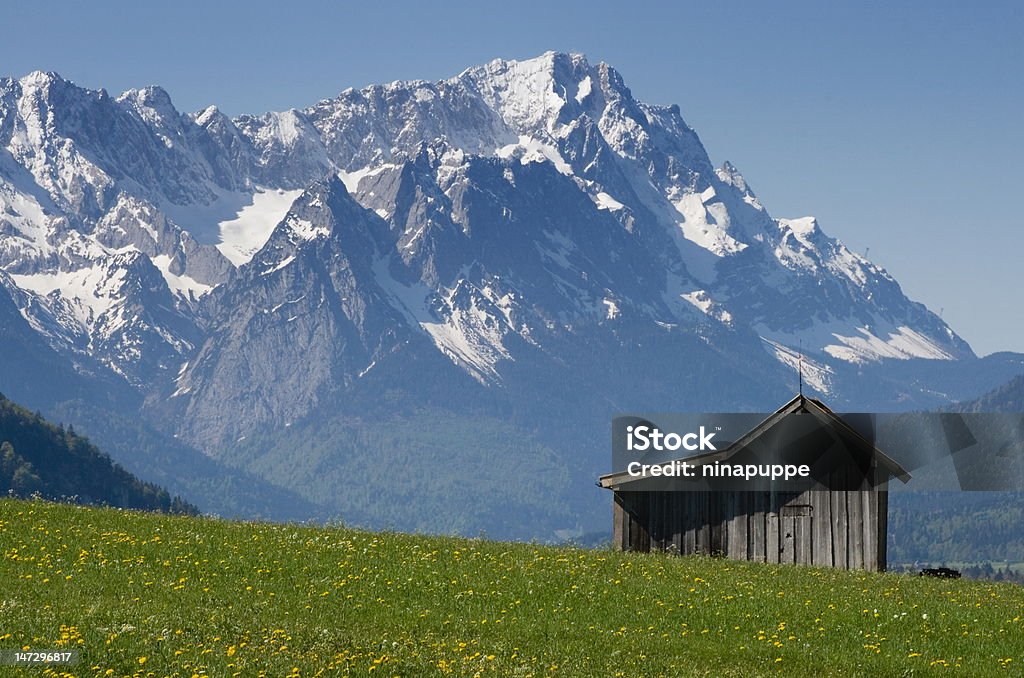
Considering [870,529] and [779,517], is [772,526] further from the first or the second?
[870,529]

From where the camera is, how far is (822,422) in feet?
173

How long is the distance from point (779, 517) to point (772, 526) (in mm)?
408

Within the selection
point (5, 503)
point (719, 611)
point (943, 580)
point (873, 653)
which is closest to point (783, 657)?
point (873, 653)

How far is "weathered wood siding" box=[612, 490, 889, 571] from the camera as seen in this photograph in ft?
168

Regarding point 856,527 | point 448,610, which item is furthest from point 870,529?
point 448,610

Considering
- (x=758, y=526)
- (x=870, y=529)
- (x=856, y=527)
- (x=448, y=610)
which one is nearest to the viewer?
(x=448, y=610)

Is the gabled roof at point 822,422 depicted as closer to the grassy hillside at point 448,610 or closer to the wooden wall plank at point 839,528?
the wooden wall plank at point 839,528

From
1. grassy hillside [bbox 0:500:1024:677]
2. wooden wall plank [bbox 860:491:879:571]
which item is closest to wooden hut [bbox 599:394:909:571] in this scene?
wooden wall plank [bbox 860:491:879:571]

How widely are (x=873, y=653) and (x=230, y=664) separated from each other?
1285 cm

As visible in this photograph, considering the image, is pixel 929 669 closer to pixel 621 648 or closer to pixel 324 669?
pixel 621 648

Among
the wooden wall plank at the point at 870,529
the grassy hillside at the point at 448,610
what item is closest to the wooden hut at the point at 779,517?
the wooden wall plank at the point at 870,529

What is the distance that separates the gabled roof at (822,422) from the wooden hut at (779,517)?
4 cm

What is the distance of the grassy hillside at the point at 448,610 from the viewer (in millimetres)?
27281

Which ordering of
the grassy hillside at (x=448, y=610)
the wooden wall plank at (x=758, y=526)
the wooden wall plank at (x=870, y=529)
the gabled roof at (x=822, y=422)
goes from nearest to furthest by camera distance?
the grassy hillside at (x=448, y=610), the wooden wall plank at (x=870, y=529), the wooden wall plank at (x=758, y=526), the gabled roof at (x=822, y=422)
